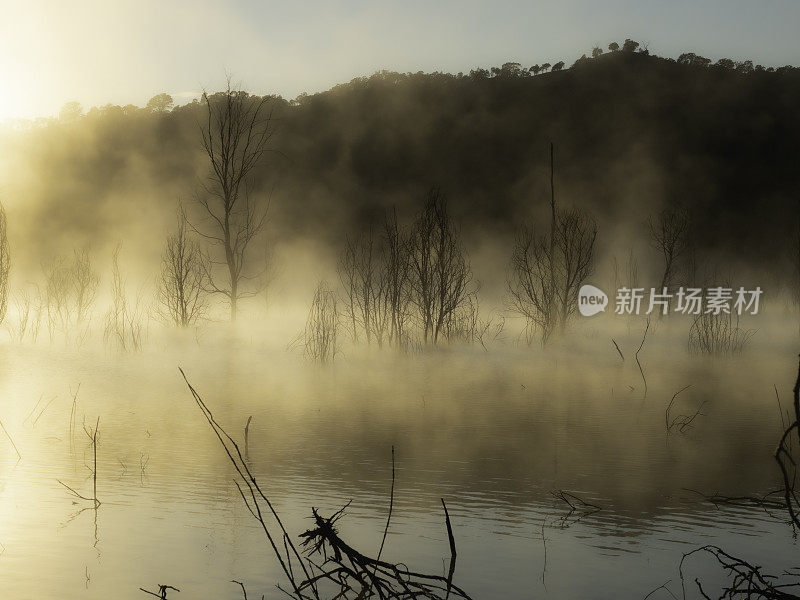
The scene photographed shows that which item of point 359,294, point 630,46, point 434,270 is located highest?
point 630,46

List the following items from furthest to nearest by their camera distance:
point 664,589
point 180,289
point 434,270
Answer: point 180,289, point 434,270, point 664,589

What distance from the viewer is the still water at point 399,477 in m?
5.63

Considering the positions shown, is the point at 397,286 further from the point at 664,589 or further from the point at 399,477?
the point at 664,589

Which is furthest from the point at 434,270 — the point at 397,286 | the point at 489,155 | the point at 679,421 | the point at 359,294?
the point at 489,155

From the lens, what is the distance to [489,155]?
6962 cm

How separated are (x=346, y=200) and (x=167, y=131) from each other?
18.7 m

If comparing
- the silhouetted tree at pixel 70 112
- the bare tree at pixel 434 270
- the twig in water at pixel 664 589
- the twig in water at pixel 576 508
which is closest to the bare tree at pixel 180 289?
the bare tree at pixel 434 270

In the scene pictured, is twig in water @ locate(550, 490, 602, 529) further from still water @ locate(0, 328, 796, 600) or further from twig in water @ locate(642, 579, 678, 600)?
twig in water @ locate(642, 579, 678, 600)

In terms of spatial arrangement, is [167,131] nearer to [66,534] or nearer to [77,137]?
[77,137]

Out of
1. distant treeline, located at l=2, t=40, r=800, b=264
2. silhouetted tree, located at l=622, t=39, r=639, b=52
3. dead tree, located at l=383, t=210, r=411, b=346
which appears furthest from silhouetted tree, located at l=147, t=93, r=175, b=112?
dead tree, located at l=383, t=210, r=411, b=346

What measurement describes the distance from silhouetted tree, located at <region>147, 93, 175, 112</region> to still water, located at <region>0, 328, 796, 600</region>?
70.3 metres

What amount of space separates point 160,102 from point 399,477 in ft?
277

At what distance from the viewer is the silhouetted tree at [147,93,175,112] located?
83875 millimetres

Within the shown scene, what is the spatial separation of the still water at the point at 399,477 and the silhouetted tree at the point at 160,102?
70.3 metres
